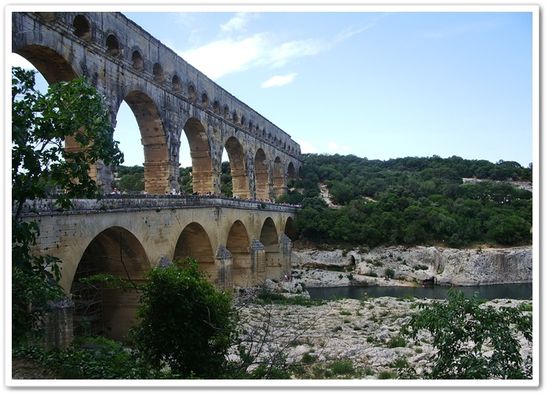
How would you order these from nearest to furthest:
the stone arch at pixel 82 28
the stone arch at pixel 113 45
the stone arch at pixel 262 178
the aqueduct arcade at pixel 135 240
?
the aqueduct arcade at pixel 135 240
the stone arch at pixel 82 28
the stone arch at pixel 113 45
the stone arch at pixel 262 178

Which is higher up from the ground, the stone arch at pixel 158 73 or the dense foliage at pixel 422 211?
the stone arch at pixel 158 73

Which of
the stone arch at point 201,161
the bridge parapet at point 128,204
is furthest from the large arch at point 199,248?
the stone arch at point 201,161

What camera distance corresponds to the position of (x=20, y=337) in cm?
580

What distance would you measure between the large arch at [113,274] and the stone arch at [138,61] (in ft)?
24.6

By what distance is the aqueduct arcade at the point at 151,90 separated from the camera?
46.2 ft

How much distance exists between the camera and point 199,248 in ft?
67.9

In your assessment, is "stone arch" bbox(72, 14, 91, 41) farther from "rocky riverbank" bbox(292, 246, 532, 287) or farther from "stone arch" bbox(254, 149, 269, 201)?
"stone arch" bbox(254, 149, 269, 201)

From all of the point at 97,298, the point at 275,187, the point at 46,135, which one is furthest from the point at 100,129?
the point at 275,187

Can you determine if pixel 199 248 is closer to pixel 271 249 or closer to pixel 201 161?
pixel 201 161

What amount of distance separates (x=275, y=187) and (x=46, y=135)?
39746 millimetres

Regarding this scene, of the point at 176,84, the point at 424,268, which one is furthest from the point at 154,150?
the point at 424,268

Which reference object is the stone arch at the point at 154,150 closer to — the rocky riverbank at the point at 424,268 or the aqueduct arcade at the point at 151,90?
the aqueduct arcade at the point at 151,90

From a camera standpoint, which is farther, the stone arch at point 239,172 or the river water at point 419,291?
the stone arch at point 239,172
